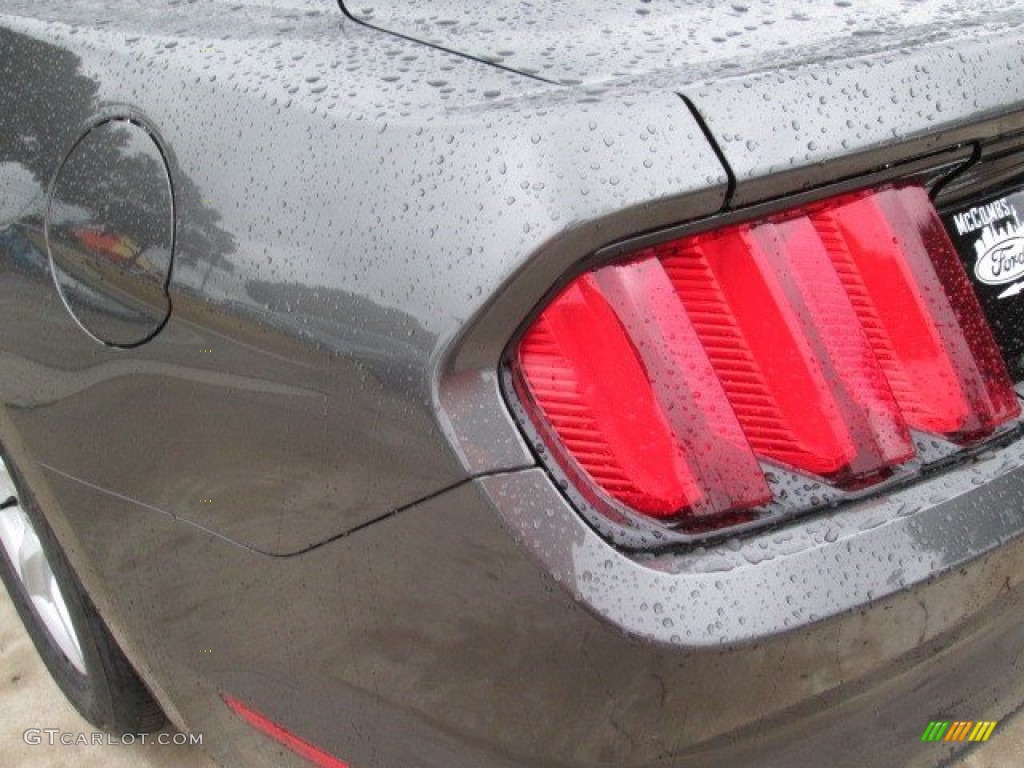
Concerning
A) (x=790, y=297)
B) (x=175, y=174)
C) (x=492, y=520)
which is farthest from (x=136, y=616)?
(x=790, y=297)

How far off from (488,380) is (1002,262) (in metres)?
0.70

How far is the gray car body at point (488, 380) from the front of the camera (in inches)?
41.4

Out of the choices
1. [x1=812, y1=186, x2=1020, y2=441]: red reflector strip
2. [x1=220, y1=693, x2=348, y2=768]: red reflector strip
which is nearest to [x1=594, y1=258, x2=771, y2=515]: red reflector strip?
[x1=812, y1=186, x2=1020, y2=441]: red reflector strip

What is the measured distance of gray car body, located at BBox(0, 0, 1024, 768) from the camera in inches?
41.4

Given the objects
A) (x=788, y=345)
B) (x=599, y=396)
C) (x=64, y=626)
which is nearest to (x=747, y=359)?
(x=788, y=345)

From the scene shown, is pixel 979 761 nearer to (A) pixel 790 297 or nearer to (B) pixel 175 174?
(A) pixel 790 297

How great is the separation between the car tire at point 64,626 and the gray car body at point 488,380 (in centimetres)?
66

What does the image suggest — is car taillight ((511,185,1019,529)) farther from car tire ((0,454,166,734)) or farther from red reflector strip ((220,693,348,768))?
car tire ((0,454,166,734))

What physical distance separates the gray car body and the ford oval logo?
99 mm

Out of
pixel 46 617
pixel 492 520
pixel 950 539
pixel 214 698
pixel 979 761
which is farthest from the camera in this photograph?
pixel 46 617

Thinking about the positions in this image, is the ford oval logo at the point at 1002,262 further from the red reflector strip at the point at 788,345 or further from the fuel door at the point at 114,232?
the fuel door at the point at 114,232

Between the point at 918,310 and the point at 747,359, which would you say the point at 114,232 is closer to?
the point at 747,359

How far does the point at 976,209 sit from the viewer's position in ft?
4.38

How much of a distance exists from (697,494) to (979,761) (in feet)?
4.75
